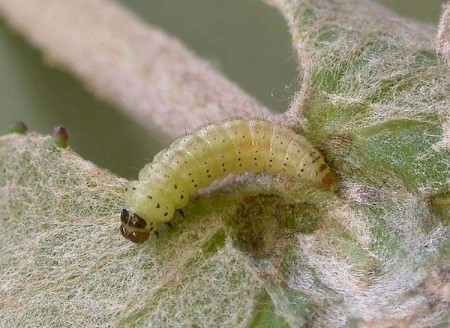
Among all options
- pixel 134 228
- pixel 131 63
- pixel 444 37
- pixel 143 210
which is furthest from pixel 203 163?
pixel 131 63

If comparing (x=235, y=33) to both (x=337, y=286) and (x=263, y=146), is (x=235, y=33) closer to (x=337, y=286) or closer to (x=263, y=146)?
(x=263, y=146)

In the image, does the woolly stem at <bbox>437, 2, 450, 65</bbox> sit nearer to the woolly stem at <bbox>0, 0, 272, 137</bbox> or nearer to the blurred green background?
the woolly stem at <bbox>0, 0, 272, 137</bbox>

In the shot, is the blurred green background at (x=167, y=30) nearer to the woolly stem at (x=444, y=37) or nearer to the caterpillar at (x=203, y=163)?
the caterpillar at (x=203, y=163)

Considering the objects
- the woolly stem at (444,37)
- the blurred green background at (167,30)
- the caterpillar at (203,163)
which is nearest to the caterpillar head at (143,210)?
the caterpillar at (203,163)

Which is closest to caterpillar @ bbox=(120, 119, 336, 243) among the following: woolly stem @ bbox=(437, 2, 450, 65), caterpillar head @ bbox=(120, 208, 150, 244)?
caterpillar head @ bbox=(120, 208, 150, 244)

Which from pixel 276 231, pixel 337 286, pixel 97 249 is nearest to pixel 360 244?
pixel 337 286
